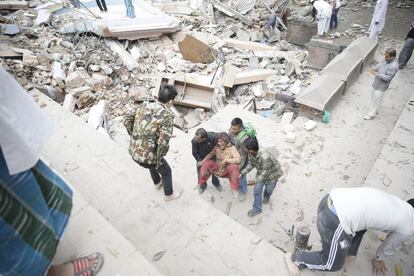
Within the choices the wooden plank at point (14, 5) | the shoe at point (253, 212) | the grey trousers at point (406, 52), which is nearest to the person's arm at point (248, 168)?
the shoe at point (253, 212)

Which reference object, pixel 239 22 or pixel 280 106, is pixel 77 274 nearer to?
pixel 280 106

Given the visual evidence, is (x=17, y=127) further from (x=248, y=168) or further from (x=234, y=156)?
(x=248, y=168)

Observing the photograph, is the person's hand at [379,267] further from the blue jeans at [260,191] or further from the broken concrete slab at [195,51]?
the broken concrete slab at [195,51]

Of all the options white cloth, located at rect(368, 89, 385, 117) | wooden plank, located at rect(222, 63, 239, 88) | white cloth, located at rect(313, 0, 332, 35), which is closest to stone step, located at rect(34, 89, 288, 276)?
white cloth, located at rect(368, 89, 385, 117)

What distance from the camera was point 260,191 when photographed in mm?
3998

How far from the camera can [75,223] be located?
260 cm

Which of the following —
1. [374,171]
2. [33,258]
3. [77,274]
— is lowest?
[374,171]

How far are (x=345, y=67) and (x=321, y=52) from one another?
1.97 metres

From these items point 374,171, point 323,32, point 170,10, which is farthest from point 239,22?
point 374,171

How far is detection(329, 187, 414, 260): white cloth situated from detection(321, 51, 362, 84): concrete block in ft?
15.2

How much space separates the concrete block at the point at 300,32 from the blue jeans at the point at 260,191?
8.72 metres

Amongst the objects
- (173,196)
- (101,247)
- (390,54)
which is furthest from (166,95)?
(390,54)

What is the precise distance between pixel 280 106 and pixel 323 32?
502 centimetres

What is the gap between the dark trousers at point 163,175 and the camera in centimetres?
326
